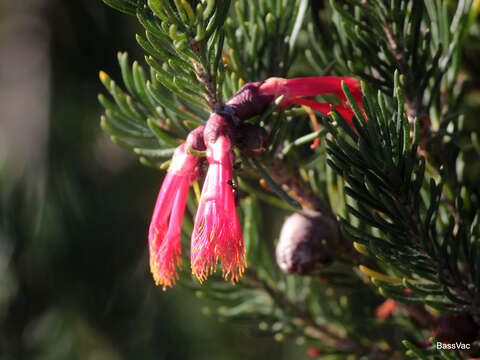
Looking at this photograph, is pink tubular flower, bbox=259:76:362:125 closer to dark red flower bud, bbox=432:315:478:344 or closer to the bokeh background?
dark red flower bud, bbox=432:315:478:344

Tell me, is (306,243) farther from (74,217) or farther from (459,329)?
(74,217)

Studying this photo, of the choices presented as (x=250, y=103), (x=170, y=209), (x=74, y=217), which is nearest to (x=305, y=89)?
(x=250, y=103)

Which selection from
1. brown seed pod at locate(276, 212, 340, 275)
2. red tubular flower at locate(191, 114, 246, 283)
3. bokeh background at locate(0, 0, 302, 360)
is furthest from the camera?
bokeh background at locate(0, 0, 302, 360)

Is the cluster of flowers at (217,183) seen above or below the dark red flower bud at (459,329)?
above

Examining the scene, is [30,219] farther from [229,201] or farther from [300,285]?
[229,201]

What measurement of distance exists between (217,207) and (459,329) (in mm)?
325

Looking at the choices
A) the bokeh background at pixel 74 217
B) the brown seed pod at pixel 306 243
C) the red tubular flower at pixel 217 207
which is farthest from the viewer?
the bokeh background at pixel 74 217

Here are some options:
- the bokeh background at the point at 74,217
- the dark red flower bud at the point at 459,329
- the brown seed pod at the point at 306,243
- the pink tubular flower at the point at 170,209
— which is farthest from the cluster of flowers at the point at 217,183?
the bokeh background at the point at 74,217

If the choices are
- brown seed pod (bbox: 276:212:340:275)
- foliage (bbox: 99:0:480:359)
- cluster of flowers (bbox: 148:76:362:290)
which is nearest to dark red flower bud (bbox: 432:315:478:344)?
foliage (bbox: 99:0:480:359)

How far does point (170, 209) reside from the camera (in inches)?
20.6

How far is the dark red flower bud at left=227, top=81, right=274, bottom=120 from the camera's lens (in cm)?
49

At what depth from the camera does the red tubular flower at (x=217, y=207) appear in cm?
46

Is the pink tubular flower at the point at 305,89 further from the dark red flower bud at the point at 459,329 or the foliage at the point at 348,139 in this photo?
the dark red flower bud at the point at 459,329

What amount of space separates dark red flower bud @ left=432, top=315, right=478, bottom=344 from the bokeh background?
1086 mm
